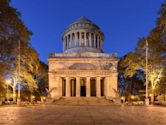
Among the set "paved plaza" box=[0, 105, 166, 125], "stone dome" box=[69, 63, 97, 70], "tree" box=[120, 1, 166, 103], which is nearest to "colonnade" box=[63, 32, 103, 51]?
"stone dome" box=[69, 63, 97, 70]

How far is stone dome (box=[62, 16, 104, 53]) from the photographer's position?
258 ft

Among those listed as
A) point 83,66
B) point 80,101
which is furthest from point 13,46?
point 83,66

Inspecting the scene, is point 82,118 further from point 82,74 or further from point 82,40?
point 82,40

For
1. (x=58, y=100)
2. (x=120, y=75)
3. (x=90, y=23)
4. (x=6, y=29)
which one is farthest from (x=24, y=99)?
(x=90, y=23)

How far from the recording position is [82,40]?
79438 millimetres

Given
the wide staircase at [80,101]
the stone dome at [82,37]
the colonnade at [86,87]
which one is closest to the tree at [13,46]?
the wide staircase at [80,101]

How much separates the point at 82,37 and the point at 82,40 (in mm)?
1069

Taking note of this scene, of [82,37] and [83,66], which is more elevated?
[82,37]

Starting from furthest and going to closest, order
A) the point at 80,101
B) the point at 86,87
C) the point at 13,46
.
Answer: the point at 86,87
the point at 80,101
the point at 13,46

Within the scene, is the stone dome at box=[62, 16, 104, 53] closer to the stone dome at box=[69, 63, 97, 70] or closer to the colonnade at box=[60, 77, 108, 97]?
the colonnade at box=[60, 77, 108, 97]

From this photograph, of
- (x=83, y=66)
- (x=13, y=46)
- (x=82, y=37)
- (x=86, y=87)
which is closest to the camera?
(x=13, y=46)

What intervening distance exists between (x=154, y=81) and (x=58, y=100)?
17.9m

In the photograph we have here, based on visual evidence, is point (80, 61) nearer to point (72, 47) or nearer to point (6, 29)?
point (72, 47)

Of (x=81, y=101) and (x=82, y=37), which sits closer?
(x=81, y=101)
